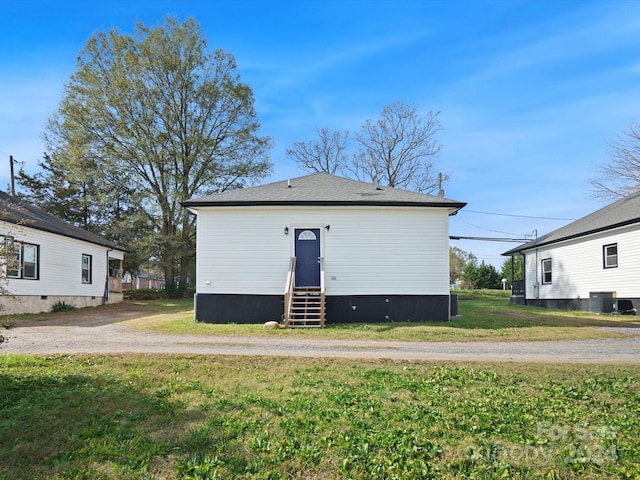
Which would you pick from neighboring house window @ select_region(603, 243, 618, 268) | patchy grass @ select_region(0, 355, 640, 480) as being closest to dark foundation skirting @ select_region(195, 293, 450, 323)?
patchy grass @ select_region(0, 355, 640, 480)

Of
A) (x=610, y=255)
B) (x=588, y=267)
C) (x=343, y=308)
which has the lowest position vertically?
(x=343, y=308)

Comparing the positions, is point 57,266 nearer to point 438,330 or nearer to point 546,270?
point 438,330

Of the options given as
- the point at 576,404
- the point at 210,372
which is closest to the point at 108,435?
the point at 210,372

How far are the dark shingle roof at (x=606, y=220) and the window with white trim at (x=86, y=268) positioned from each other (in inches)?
972

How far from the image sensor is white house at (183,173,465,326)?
559 inches

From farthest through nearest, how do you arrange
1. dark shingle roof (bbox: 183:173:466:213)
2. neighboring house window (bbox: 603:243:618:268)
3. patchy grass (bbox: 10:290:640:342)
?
neighboring house window (bbox: 603:243:618:268) → dark shingle roof (bbox: 183:173:466:213) → patchy grass (bbox: 10:290:640:342)

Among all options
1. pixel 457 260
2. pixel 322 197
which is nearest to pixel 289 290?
pixel 322 197

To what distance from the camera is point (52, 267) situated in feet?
63.6

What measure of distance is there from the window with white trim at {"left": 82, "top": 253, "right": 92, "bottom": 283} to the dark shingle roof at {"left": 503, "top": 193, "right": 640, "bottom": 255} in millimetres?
24696

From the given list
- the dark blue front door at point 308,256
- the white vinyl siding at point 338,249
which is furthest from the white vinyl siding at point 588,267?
the dark blue front door at point 308,256

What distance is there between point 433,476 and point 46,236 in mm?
20275

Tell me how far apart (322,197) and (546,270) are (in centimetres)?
1568

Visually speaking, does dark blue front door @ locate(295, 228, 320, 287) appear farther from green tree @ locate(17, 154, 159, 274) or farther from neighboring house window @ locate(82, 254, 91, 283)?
green tree @ locate(17, 154, 159, 274)

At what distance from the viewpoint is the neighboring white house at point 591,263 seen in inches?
666
